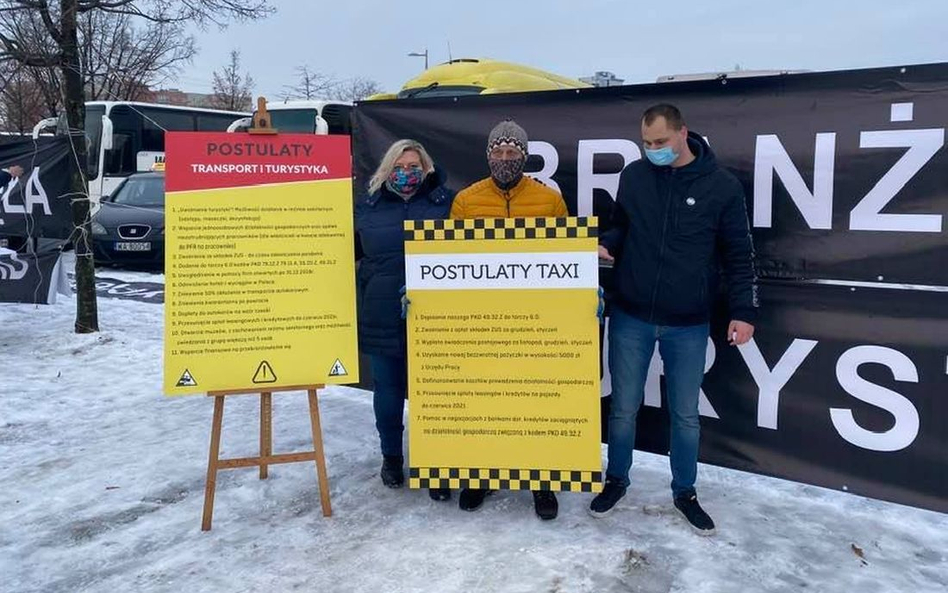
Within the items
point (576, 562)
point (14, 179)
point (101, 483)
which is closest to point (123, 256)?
point (14, 179)

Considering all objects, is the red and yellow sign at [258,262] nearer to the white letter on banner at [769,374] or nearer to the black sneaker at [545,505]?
the black sneaker at [545,505]

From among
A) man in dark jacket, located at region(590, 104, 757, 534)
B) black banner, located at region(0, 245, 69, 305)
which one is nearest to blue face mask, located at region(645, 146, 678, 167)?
man in dark jacket, located at region(590, 104, 757, 534)

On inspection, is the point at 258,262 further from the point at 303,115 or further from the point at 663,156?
the point at 303,115

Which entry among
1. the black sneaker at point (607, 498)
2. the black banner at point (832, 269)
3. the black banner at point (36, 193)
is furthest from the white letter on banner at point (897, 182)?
the black banner at point (36, 193)

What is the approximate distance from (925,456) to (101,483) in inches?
154

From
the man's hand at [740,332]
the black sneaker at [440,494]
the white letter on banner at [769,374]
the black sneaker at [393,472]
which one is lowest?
the black sneaker at [440,494]

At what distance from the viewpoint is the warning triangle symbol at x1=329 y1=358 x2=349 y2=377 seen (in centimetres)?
355

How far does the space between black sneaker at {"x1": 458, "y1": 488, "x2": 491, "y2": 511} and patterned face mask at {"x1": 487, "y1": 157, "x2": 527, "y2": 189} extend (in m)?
1.44

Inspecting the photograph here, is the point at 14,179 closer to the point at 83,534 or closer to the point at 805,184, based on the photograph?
the point at 83,534

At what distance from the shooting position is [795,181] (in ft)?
11.3

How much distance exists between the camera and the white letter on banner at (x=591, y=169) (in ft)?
12.6

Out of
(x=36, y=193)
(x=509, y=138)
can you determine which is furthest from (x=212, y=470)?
(x=36, y=193)

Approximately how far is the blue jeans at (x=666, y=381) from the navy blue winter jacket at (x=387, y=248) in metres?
0.99

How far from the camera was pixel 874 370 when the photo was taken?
334 cm
